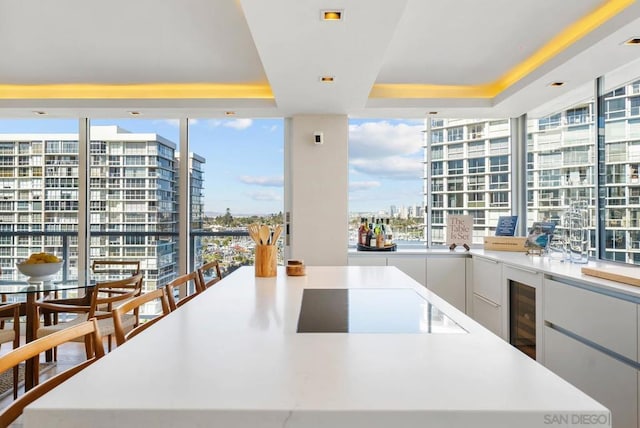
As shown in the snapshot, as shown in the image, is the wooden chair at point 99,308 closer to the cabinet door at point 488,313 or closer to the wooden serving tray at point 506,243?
the cabinet door at point 488,313

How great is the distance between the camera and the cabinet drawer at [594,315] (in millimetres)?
2010

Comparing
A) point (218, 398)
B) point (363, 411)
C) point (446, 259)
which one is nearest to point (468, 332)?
point (363, 411)

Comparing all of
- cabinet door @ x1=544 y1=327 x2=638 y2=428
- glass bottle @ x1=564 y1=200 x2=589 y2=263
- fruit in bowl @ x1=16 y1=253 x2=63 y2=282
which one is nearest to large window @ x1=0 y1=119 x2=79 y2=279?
fruit in bowl @ x1=16 y1=253 x2=63 y2=282

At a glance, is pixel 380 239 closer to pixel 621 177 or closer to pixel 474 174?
pixel 474 174

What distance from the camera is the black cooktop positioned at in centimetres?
132

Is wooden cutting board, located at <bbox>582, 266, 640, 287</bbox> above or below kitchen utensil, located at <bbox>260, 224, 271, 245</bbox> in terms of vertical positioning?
below

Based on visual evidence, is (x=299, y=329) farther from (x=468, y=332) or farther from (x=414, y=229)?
(x=414, y=229)

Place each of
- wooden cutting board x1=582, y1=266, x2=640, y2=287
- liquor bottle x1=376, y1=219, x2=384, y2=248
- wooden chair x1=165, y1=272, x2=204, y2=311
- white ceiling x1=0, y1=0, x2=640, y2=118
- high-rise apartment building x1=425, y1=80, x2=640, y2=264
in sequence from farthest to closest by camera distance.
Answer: liquor bottle x1=376, y1=219, x2=384, y2=248 → high-rise apartment building x1=425, y1=80, x2=640, y2=264 → white ceiling x1=0, y1=0, x2=640, y2=118 → wooden cutting board x1=582, y1=266, x2=640, y2=287 → wooden chair x1=165, y1=272, x2=204, y2=311

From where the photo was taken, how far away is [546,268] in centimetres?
282

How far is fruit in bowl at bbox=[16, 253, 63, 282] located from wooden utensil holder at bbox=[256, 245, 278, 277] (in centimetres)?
191

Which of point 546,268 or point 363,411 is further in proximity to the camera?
point 546,268

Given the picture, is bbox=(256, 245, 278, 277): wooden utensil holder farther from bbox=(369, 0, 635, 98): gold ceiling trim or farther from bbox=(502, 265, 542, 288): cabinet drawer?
bbox=(369, 0, 635, 98): gold ceiling trim

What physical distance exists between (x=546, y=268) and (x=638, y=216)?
749 millimetres

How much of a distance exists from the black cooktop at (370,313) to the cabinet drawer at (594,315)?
1045 mm
